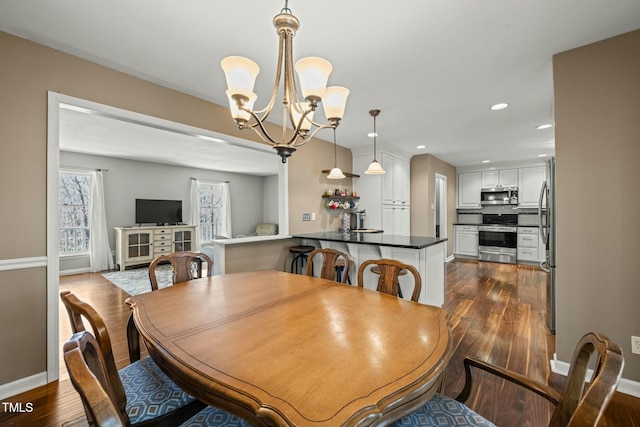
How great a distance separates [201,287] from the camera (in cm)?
184

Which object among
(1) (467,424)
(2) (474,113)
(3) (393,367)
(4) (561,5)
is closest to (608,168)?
(4) (561,5)

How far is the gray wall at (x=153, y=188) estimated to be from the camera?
5.73m

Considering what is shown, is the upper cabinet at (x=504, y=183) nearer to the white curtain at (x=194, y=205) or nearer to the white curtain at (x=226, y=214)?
the white curtain at (x=226, y=214)

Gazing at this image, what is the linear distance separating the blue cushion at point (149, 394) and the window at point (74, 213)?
5.96 meters

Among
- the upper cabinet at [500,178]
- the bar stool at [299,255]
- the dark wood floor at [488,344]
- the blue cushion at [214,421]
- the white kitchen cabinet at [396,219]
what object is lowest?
the dark wood floor at [488,344]

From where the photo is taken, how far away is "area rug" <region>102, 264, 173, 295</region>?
4.41 m

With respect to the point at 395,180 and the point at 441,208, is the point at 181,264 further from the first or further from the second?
the point at 441,208

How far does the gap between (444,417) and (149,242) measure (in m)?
6.66

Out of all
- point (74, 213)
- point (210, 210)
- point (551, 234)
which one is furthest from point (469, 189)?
point (74, 213)

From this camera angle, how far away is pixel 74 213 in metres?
5.69

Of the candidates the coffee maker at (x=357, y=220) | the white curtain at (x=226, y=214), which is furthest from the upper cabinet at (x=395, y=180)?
the white curtain at (x=226, y=214)

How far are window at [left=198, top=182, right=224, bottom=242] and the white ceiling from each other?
5.15m

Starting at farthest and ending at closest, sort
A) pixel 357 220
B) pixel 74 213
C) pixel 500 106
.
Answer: pixel 74 213 < pixel 357 220 < pixel 500 106

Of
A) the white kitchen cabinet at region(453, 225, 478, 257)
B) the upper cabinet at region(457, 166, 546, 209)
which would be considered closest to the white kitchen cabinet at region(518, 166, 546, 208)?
the upper cabinet at region(457, 166, 546, 209)
